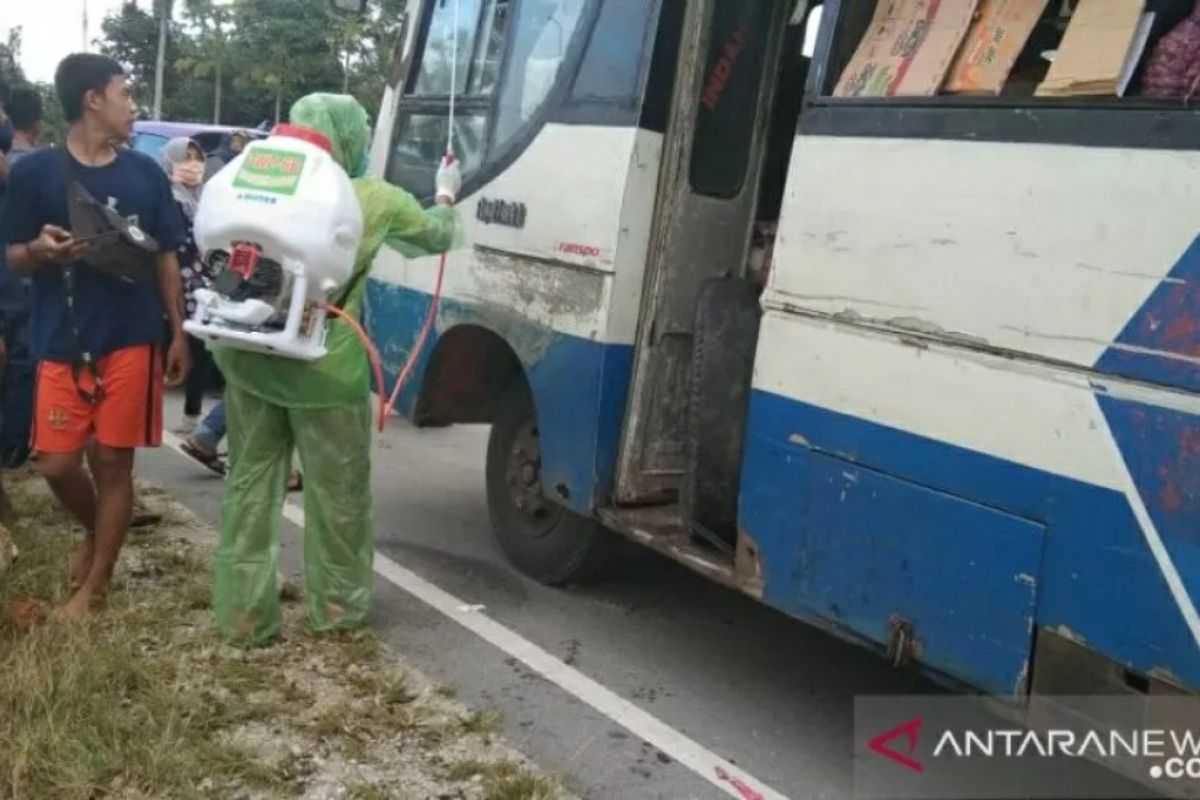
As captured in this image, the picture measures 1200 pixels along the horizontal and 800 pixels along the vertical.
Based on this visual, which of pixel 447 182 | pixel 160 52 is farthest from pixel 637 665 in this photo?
pixel 160 52

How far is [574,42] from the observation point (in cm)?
438

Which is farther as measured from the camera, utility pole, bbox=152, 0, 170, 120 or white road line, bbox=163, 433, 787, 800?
utility pole, bbox=152, 0, 170, 120

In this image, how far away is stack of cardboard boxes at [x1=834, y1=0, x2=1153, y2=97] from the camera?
2.75 meters

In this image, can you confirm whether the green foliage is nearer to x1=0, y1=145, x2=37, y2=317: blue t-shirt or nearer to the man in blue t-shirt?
x1=0, y1=145, x2=37, y2=317: blue t-shirt

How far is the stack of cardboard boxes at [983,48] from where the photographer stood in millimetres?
2750

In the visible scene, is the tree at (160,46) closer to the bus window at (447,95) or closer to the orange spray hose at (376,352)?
the bus window at (447,95)

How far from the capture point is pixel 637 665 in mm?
4219

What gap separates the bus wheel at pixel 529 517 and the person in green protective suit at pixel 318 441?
874mm

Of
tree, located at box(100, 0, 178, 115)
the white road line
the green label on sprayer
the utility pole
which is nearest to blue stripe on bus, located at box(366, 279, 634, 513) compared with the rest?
the white road line

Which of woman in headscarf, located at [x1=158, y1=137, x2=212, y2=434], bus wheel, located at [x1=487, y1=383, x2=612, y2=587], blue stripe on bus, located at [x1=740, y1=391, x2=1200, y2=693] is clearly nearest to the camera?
blue stripe on bus, located at [x1=740, y1=391, x2=1200, y2=693]

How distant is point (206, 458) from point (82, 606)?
2150 millimetres

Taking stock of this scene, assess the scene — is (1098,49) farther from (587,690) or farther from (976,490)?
(587,690)

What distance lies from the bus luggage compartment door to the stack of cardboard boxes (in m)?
1.00

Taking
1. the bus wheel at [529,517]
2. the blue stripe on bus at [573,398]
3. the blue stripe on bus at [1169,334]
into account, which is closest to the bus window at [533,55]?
the blue stripe on bus at [573,398]
